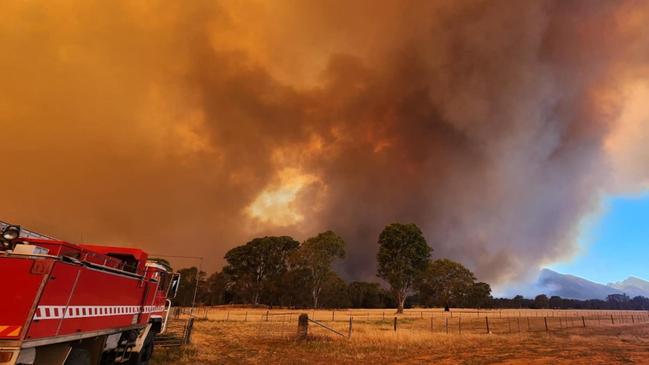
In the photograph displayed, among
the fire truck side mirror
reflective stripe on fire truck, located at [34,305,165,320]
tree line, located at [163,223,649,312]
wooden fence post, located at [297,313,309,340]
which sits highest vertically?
tree line, located at [163,223,649,312]

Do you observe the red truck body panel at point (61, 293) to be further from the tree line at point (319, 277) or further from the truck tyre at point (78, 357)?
the tree line at point (319, 277)

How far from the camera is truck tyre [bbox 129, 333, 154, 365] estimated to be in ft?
42.9

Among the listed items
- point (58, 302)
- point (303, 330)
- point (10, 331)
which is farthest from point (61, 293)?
point (303, 330)

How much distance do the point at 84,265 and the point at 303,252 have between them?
79683mm

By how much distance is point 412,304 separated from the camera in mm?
130625

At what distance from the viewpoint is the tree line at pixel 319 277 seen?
239ft

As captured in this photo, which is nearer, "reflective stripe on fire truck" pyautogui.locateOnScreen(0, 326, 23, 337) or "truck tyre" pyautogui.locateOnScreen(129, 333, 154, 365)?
"reflective stripe on fire truck" pyautogui.locateOnScreen(0, 326, 23, 337)

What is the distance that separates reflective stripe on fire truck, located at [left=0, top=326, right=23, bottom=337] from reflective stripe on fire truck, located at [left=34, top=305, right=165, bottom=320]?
0.30 meters

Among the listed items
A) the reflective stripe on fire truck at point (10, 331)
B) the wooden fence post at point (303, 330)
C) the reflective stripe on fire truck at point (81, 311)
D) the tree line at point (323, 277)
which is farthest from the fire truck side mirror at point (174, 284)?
the tree line at point (323, 277)

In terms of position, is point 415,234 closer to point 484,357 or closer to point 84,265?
point 484,357

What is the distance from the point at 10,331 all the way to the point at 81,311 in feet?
6.44

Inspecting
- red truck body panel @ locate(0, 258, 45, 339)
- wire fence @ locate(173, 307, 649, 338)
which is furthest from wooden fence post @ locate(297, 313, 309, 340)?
red truck body panel @ locate(0, 258, 45, 339)

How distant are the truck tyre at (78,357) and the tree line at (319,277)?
67.5 metres

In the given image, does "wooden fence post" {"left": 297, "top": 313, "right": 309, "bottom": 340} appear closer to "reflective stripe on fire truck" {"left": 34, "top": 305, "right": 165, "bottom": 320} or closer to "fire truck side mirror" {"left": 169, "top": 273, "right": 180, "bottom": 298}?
"fire truck side mirror" {"left": 169, "top": 273, "right": 180, "bottom": 298}
